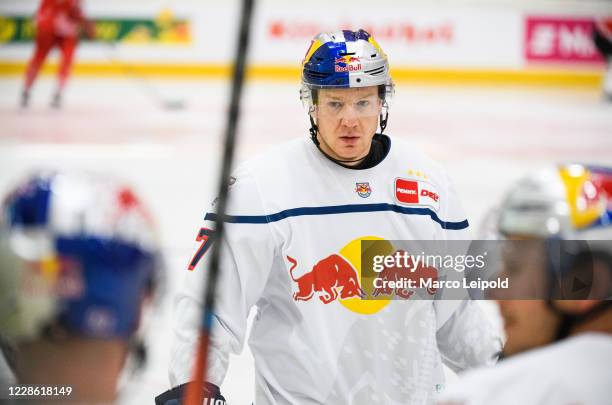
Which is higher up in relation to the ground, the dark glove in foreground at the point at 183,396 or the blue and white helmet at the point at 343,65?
the blue and white helmet at the point at 343,65

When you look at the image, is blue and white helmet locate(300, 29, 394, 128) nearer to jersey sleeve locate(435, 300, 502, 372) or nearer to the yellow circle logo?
the yellow circle logo

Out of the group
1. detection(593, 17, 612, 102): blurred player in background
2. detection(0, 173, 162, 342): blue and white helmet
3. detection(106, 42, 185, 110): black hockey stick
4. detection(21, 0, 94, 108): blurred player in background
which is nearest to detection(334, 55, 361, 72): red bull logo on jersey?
detection(0, 173, 162, 342): blue and white helmet

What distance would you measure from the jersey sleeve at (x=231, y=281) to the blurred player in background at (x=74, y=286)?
1.85 feet

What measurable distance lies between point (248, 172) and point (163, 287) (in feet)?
2.42

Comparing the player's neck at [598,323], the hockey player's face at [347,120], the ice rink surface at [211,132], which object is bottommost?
the ice rink surface at [211,132]

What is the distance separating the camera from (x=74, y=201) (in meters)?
1.22

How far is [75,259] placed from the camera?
1.17 m

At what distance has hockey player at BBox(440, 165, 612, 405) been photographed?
1.02m

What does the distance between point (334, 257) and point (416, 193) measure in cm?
23

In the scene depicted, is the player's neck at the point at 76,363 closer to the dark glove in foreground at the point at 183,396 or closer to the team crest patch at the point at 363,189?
the dark glove in foreground at the point at 183,396

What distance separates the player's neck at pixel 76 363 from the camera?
1.11 m

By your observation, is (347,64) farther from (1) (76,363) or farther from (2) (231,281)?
(1) (76,363)

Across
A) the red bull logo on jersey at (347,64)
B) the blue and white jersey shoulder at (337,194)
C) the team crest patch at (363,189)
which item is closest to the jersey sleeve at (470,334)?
the blue and white jersey shoulder at (337,194)

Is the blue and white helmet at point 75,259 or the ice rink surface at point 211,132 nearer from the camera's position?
the blue and white helmet at point 75,259
